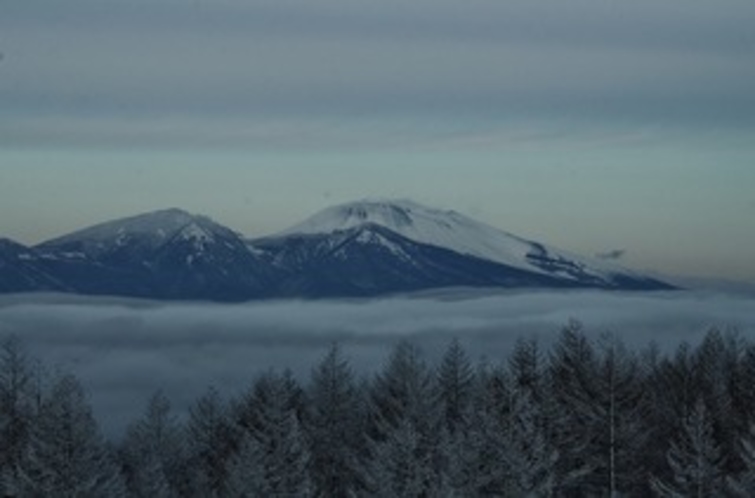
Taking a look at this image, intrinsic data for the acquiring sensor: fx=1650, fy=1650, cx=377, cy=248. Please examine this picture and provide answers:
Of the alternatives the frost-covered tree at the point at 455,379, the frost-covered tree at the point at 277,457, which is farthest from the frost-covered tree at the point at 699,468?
the frost-covered tree at the point at 455,379

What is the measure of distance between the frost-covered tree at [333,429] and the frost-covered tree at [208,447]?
3.78 metres

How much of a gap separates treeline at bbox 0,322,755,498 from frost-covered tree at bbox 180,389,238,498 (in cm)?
16

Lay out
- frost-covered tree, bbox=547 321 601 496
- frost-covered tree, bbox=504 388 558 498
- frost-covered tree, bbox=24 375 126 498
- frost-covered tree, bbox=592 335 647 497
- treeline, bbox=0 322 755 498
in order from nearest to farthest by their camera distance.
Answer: frost-covered tree, bbox=504 388 558 498 → treeline, bbox=0 322 755 498 → frost-covered tree, bbox=24 375 126 498 → frost-covered tree, bbox=592 335 647 497 → frost-covered tree, bbox=547 321 601 496

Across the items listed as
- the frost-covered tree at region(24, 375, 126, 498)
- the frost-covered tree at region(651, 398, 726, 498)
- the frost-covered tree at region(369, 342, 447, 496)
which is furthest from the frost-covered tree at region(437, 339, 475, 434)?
the frost-covered tree at region(24, 375, 126, 498)

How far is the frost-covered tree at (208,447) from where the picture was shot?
240 feet

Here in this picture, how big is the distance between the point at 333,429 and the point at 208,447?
11.4 meters

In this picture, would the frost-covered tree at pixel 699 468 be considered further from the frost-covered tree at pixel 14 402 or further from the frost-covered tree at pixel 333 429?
the frost-covered tree at pixel 14 402

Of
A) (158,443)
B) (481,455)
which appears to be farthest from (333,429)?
(158,443)

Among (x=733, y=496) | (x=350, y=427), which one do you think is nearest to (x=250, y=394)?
(x=350, y=427)

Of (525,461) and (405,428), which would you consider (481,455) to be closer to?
(405,428)

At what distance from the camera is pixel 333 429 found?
7238 centimetres

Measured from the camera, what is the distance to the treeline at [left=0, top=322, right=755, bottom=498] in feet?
189

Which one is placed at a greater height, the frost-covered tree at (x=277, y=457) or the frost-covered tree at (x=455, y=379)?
the frost-covered tree at (x=455, y=379)

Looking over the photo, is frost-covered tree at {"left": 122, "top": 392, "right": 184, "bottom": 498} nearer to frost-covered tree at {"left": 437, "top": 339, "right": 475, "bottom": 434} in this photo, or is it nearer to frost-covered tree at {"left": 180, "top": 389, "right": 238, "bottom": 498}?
frost-covered tree at {"left": 180, "top": 389, "right": 238, "bottom": 498}
